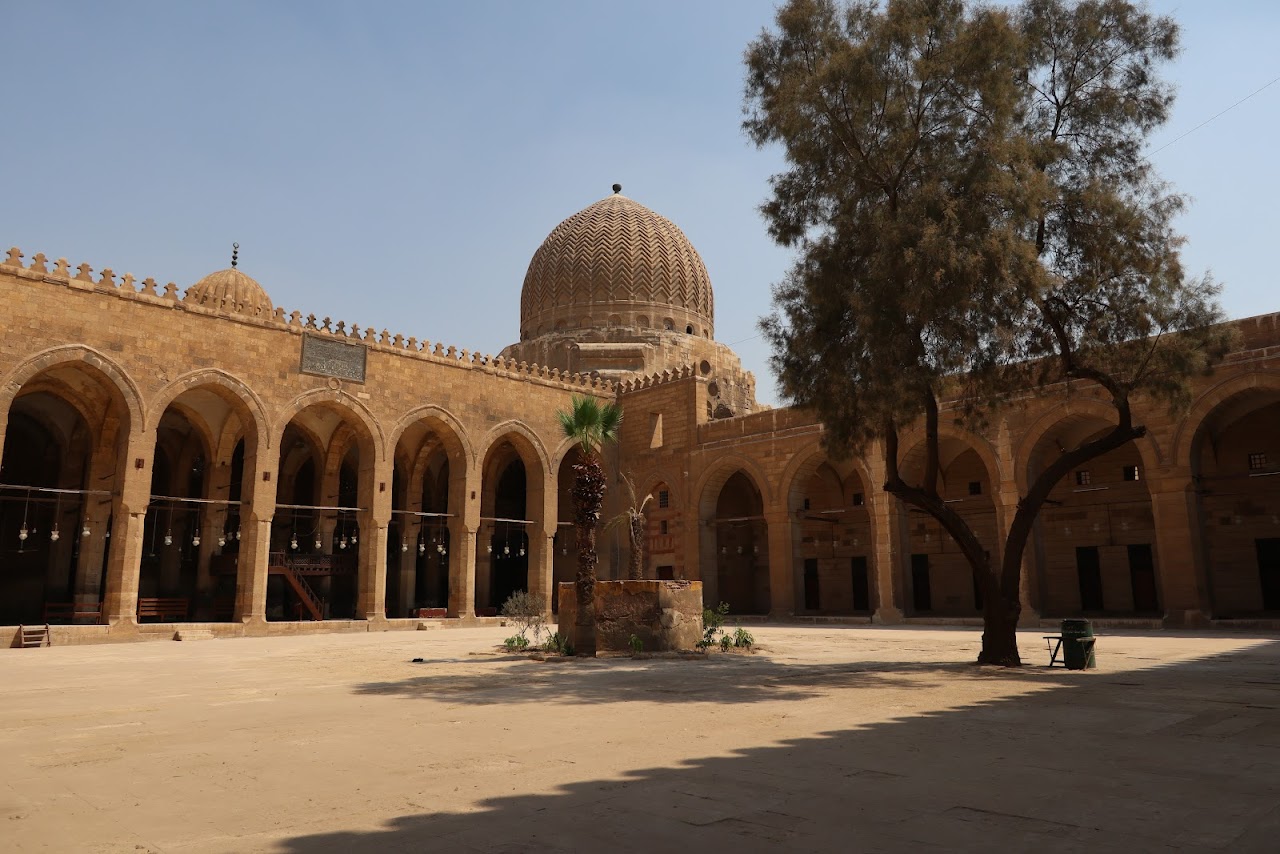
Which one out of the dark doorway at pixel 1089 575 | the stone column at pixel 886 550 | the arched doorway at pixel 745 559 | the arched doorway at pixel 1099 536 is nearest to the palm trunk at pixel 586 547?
the stone column at pixel 886 550

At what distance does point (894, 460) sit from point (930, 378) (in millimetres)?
1592

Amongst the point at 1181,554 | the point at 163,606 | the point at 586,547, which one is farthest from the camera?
the point at 163,606

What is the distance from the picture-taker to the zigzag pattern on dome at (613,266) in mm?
31406

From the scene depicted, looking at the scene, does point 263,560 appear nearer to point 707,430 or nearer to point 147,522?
point 147,522

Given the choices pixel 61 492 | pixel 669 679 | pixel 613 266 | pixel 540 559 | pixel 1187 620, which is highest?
pixel 613 266

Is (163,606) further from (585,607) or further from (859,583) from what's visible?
(859,583)

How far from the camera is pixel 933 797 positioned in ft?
13.6

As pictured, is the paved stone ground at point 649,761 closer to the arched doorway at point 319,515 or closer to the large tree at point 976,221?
the large tree at point 976,221

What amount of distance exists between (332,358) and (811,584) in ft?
52.6

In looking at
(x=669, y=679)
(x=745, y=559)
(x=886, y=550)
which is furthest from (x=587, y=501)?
(x=745, y=559)

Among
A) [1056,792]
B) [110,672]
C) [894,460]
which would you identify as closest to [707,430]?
[894,460]

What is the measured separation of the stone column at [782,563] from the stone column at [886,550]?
249 cm

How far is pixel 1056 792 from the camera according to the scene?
13.9ft

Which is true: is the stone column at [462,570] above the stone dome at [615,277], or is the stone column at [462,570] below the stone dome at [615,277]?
below
